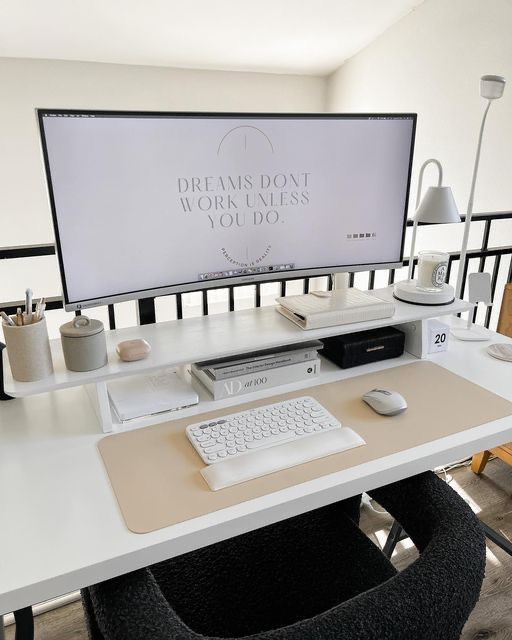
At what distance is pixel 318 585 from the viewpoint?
844mm

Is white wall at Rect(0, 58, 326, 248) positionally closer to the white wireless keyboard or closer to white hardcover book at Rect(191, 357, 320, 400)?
white hardcover book at Rect(191, 357, 320, 400)

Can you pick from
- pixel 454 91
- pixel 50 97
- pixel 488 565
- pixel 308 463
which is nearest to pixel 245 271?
pixel 308 463

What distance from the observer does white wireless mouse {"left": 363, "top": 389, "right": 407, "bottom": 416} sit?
3.19ft

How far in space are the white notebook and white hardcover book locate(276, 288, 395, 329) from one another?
29cm

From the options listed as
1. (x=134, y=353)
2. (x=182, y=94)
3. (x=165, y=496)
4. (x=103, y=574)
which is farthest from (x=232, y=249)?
(x=182, y=94)

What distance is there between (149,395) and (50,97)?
3.63 metres

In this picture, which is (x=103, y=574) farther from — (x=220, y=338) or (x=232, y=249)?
(x=232, y=249)

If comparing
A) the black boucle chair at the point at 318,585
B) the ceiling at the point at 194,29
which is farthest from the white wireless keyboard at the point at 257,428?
the ceiling at the point at 194,29

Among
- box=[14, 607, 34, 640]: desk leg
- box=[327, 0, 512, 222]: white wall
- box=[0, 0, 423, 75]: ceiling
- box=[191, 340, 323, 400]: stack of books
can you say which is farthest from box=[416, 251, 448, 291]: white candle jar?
box=[0, 0, 423, 75]: ceiling

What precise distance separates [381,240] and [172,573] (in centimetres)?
88

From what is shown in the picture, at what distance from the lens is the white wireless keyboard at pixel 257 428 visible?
0.86m

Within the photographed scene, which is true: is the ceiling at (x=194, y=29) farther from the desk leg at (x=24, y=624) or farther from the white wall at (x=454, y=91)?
the desk leg at (x=24, y=624)

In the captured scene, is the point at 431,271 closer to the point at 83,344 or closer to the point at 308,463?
the point at 308,463

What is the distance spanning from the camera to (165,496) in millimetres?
759
